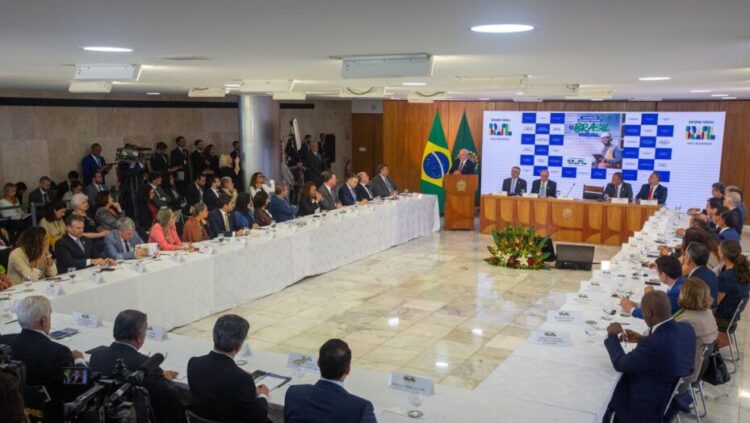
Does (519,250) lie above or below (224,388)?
below

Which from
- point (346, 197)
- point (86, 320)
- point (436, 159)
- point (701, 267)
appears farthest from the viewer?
point (436, 159)

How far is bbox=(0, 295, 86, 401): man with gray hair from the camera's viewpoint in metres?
3.44

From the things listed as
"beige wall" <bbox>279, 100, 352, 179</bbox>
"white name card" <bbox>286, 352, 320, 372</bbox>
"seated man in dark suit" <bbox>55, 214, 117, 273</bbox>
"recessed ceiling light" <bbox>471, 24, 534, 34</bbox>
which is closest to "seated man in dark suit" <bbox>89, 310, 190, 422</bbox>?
"white name card" <bbox>286, 352, 320, 372</bbox>

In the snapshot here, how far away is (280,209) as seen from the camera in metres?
9.79

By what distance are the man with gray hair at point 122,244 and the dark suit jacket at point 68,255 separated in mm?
305

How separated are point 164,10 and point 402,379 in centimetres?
210

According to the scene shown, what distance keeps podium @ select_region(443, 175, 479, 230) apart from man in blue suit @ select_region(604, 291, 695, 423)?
29.6 feet

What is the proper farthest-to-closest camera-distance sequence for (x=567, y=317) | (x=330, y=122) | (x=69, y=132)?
(x=330, y=122) → (x=69, y=132) → (x=567, y=317)

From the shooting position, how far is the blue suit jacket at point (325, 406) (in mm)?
2727

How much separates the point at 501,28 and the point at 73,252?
4954 mm

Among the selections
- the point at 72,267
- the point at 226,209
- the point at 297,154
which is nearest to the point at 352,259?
the point at 226,209

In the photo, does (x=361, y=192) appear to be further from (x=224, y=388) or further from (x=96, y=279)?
(x=224, y=388)

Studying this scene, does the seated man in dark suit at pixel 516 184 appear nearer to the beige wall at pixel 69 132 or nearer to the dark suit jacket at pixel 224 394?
the beige wall at pixel 69 132

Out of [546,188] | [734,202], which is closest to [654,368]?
[734,202]
